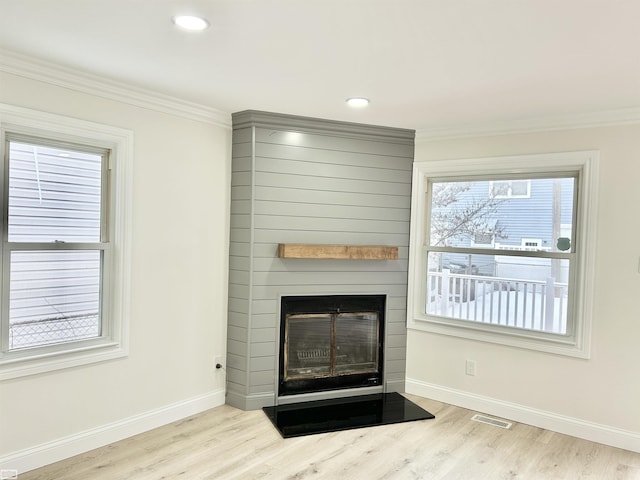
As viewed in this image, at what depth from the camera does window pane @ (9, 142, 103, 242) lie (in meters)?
2.68

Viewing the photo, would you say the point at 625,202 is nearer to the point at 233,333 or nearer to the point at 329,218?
the point at 329,218

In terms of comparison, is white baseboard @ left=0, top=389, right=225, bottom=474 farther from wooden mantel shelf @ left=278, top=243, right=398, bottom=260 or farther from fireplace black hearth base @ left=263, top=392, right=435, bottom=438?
wooden mantel shelf @ left=278, top=243, right=398, bottom=260

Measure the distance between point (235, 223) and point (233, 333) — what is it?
878 millimetres

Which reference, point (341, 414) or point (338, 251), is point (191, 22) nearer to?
point (338, 251)

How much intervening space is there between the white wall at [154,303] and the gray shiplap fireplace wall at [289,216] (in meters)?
0.17

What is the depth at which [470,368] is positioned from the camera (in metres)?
3.93

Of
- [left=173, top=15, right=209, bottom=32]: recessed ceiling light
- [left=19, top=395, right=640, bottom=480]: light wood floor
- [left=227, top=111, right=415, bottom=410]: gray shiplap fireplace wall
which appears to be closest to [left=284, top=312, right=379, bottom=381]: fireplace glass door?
[left=227, top=111, right=415, bottom=410]: gray shiplap fireplace wall

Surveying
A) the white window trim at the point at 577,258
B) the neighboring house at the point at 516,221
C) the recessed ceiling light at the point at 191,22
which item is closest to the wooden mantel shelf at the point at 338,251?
the white window trim at the point at 577,258

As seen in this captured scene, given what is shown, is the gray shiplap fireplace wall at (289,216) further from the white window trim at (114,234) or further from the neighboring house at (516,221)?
the white window trim at (114,234)

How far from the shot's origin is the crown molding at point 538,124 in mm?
3250

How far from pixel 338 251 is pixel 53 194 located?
2.01 m

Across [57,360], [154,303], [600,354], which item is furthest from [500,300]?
[57,360]

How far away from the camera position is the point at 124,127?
312 cm

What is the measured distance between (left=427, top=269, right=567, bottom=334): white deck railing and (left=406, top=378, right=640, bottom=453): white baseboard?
618mm
